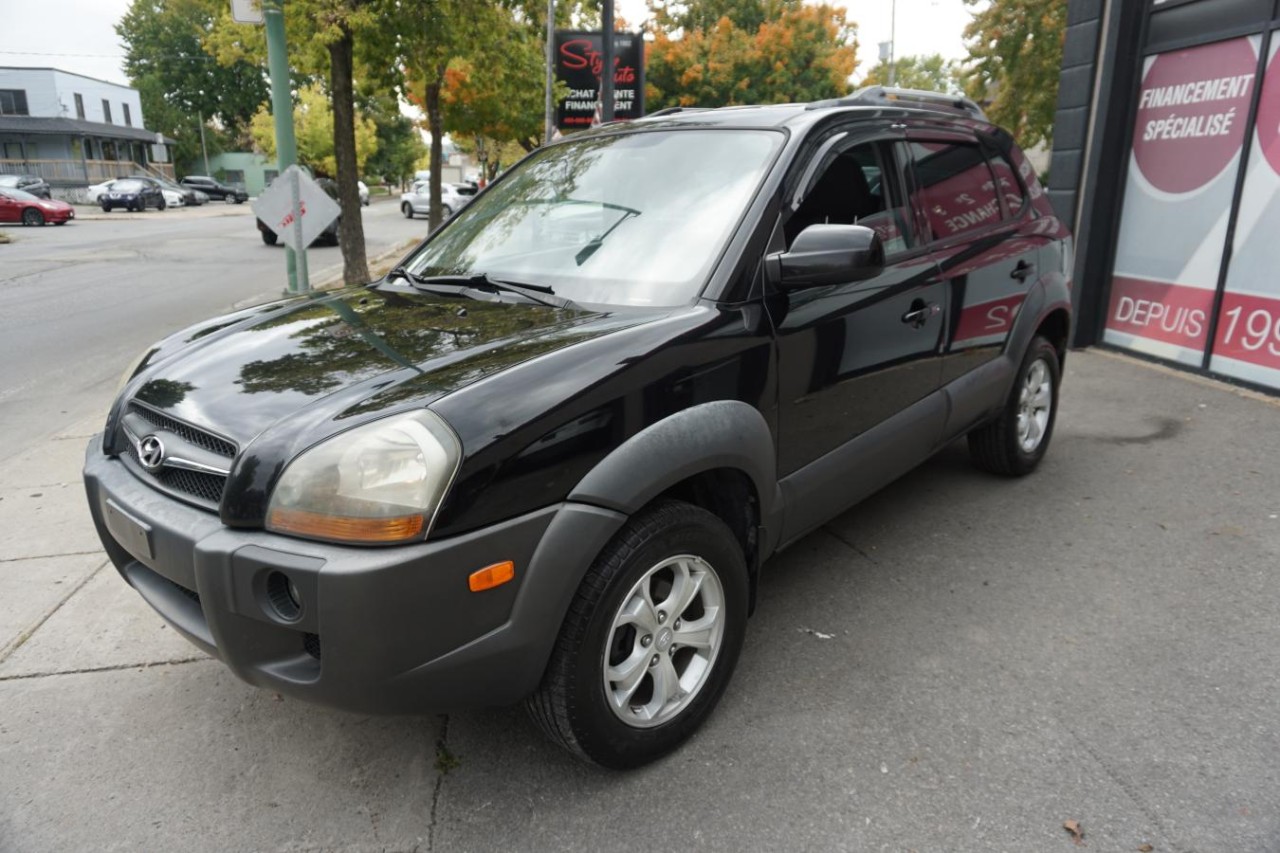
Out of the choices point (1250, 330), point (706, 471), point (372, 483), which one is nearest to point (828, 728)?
point (706, 471)

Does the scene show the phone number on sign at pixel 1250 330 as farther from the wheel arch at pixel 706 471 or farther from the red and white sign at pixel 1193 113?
the wheel arch at pixel 706 471

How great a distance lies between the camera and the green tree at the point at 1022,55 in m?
16.5

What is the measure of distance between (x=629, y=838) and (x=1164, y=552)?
2.93 meters

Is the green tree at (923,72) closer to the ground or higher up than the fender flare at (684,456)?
higher up

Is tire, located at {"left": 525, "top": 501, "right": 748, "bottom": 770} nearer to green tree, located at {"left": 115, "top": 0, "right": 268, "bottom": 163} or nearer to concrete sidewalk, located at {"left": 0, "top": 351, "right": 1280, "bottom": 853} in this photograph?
concrete sidewalk, located at {"left": 0, "top": 351, "right": 1280, "bottom": 853}

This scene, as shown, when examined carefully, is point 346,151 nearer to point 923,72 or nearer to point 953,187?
point 953,187

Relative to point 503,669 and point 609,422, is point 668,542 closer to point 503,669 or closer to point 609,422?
point 609,422

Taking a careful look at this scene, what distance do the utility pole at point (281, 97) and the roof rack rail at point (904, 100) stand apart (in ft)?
15.8

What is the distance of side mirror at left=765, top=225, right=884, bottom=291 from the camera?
8.53 ft

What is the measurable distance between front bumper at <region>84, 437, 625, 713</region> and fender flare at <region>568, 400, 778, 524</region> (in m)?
0.07

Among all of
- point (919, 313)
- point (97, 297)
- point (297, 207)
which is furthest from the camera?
point (97, 297)

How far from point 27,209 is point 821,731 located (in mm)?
33343

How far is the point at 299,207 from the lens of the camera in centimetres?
688

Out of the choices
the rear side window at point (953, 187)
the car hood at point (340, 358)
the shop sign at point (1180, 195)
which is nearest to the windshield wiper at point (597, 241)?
the car hood at point (340, 358)
